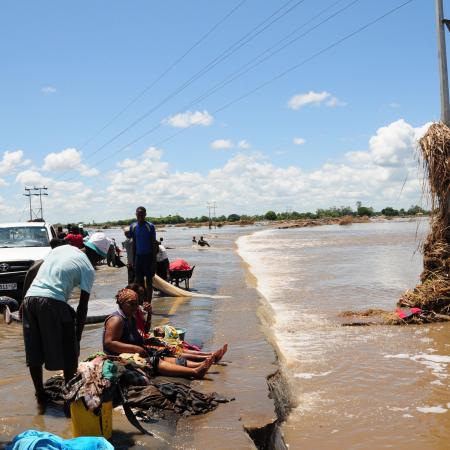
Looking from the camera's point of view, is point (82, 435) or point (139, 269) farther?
point (139, 269)

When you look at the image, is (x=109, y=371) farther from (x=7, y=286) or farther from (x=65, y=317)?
(x=7, y=286)

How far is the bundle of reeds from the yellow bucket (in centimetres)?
804

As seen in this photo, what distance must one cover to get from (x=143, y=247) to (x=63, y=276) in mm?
5290

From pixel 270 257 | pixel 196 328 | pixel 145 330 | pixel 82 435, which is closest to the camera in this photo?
pixel 82 435

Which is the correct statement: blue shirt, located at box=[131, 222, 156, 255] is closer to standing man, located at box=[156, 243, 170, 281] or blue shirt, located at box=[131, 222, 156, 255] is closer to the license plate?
standing man, located at box=[156, 243, 170, 281]

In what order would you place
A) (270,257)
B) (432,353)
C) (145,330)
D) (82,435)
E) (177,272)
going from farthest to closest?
(270,257) < (177,272) < (432,353) < (145,330) < (82,435)

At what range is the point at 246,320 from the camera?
1009 centimetres

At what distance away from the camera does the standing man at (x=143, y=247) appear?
33.5 ft

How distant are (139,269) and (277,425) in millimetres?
5785

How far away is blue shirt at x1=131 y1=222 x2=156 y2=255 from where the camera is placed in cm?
1021

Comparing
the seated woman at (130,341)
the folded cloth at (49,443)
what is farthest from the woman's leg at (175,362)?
the folded cloth at (49,443)

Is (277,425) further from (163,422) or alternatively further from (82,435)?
(82,435)

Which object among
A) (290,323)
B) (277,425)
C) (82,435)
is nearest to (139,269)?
(290,323)

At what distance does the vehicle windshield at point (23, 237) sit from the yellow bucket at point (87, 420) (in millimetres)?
9674
